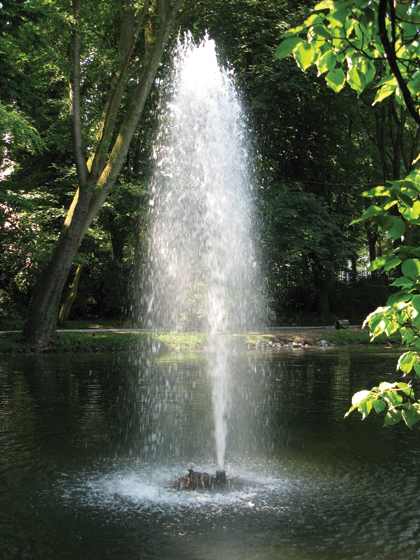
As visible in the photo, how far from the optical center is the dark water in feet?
12.6

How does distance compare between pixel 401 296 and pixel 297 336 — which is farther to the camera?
pixel 297 336

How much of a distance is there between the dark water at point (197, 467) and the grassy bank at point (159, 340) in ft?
22.4

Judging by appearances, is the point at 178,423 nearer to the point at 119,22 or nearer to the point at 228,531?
the point at 228,531

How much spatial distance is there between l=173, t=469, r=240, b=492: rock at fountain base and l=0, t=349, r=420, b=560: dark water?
0.46 ft

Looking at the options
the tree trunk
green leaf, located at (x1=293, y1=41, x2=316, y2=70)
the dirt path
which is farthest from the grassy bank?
green leaf, located at (x1=293, y1=41, x2=316, y2=70)

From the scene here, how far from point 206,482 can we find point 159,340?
15.3 meters

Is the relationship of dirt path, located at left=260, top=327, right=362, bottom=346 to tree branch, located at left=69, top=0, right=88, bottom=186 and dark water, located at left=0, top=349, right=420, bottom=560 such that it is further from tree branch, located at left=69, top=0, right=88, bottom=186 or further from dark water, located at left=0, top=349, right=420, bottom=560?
dark water, located at left=0, top=349, right=420, bottom=560

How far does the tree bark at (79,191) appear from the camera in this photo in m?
16.6

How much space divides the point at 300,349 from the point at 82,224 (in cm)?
932

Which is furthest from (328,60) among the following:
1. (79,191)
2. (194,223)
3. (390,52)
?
(194,223)

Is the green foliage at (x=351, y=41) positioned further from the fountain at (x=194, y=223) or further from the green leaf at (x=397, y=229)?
the fountain at (x=194, y=223)

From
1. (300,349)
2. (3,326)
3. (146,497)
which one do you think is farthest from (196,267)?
(146,497)

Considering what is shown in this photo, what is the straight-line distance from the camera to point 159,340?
20328 millimetres

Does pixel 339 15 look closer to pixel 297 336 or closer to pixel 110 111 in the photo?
pixel 110 111
